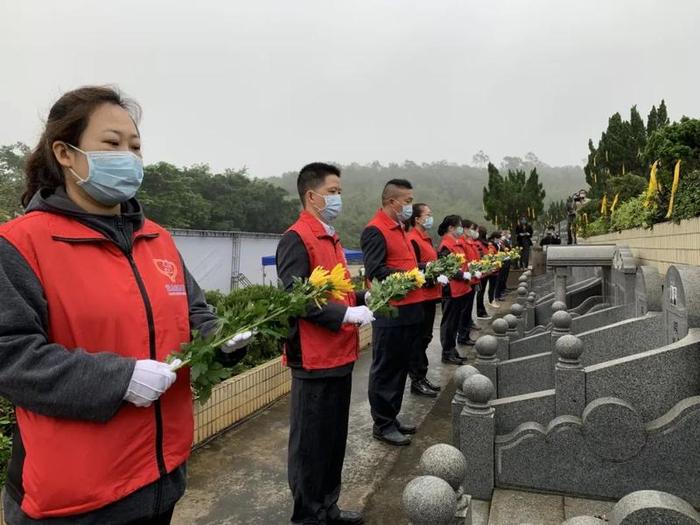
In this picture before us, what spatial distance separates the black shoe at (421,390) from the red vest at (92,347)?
14.5ft

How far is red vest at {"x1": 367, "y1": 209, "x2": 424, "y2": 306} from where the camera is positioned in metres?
4.60

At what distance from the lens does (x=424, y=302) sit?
5562 mm

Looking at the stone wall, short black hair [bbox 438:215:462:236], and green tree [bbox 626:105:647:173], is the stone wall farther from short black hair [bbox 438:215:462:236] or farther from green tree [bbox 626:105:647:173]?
green tree [bbox 626:105:647:173]

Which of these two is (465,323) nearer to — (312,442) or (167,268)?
(312,442)

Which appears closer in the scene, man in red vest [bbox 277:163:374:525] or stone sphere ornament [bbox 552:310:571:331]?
man in red vest [bbox 277:163:374:525]

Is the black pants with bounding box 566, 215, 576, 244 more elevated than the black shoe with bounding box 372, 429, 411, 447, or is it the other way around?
the black pants with bounding box 566, 215, 576, 244

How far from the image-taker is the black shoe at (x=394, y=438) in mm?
4328

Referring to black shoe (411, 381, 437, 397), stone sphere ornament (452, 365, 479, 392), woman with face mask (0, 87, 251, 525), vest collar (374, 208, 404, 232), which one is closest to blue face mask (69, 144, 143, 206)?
woman with face mask (0, 87, 251, 525)

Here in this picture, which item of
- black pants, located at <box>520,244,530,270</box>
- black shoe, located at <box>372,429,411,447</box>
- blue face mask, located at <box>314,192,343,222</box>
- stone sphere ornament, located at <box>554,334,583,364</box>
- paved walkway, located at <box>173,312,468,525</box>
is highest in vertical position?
blue face mask, located at <box>314,192,343,222</box>

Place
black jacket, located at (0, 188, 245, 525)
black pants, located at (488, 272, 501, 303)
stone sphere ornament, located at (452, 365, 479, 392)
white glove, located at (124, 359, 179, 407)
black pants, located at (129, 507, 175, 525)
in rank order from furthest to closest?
1. black pants, located at (488, 272, 501, 303)
2. stone sphere ornament, located at (452, 365, 479, 392)
3. black pants, located at (129, 507, 175, 525)
4. white glove, located at (124, 359, 179, 407)
5. black jacket, located at (0, 188, 245, 525)

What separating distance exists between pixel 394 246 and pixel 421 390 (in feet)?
6.77

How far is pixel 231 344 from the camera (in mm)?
1777

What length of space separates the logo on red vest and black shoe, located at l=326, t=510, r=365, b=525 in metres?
2.00

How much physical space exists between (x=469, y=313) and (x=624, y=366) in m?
6.08
